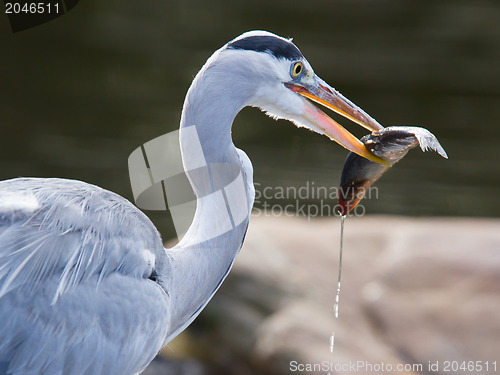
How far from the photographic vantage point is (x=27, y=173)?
24.5 feet

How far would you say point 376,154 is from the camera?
3.35 meters

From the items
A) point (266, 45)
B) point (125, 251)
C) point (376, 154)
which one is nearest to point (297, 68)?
point (266, 45)

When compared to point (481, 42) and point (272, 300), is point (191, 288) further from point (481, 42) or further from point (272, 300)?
point (481, 42)

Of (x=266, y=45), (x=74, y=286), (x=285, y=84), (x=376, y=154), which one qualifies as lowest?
(x=74, y=286)

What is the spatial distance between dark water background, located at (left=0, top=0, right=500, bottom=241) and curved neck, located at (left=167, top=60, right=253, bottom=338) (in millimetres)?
3754

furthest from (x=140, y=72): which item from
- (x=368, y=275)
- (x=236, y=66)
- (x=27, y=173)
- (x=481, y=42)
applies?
(x=236, y=66)

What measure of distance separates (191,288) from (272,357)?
1118 millimetres

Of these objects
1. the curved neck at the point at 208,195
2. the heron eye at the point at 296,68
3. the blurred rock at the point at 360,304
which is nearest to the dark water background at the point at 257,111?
the blurred rock at the point at 360,304

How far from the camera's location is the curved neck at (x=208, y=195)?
3127 millimetres

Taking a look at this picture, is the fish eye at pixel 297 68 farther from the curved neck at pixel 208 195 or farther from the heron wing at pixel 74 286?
the heron wing at pixel 74 286

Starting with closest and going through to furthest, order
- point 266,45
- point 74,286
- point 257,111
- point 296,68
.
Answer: point 74,286, point 266,45, point 296,68, point 257,111

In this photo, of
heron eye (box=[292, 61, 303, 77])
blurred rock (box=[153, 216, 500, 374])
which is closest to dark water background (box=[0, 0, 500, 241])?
blurred rock (box=[153, 216, 500, 374])

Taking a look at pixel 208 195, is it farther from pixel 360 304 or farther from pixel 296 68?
pixel 360 304

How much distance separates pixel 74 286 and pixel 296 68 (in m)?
1.22
